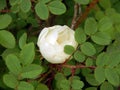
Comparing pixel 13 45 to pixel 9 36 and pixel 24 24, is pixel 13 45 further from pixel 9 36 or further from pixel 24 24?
pixel 24 24

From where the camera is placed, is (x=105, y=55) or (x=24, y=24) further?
(x=24, y=24)

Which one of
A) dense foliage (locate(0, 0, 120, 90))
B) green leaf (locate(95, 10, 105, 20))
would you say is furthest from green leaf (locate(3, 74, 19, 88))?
green leaf (locate(95, 10, 105, 20))

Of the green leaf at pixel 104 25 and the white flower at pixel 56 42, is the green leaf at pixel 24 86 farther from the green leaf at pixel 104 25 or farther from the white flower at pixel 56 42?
the green leaf at pixel 104 25

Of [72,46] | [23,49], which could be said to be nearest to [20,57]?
[23,49]

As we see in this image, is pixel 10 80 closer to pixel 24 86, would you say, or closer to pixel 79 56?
pixel 24 86

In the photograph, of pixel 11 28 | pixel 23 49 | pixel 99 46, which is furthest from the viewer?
pixel 11 28

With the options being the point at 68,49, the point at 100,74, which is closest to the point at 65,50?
the point at 68,49

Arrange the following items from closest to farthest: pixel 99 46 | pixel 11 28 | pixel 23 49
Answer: pixel 23 49 → pixel 99 46 → pixel 11 28
